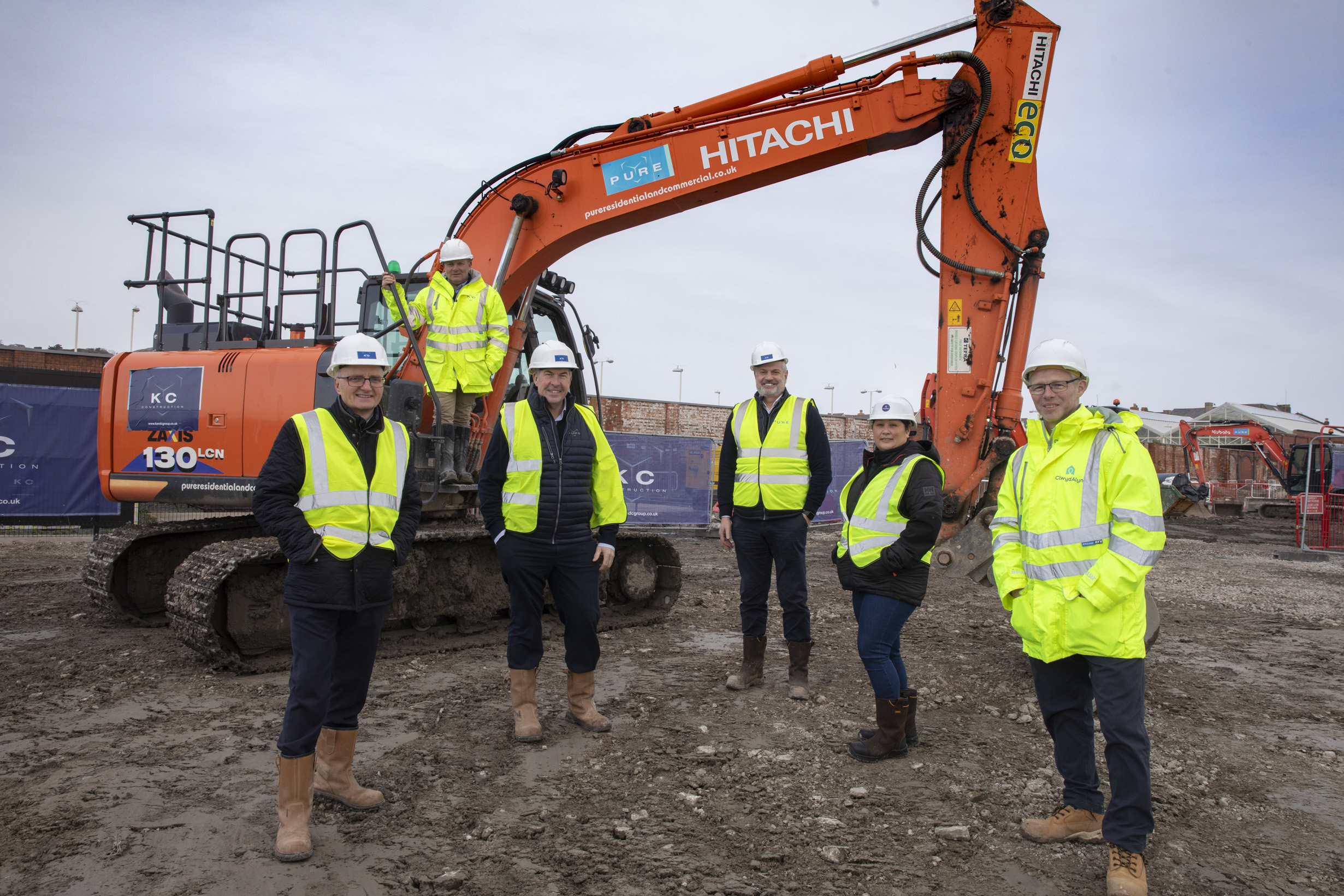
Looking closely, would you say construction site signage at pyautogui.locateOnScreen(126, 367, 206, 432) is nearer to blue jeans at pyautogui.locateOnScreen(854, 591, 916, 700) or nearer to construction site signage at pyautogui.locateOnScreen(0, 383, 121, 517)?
blue jeans at pyautogui.locateOnScreen(854, 591, 916, 700)

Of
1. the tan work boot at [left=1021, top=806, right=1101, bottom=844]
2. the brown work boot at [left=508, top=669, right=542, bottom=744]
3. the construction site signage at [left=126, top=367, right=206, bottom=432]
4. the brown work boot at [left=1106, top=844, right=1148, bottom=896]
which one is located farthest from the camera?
the construction site signage at [left=126, top=367, right=206, bottom=432]

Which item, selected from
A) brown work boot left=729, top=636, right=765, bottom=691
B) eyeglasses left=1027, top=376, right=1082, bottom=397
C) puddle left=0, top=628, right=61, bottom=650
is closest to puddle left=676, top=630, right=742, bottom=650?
brown work boot left=729, top=636, right=765, bottom=691

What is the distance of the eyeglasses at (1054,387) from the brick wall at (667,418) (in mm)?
21412

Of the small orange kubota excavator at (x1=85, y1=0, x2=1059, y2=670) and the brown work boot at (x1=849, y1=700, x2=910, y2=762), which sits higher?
the small orange kubota excavator at (x1=85, y1=0, x2=1059, y2=670)

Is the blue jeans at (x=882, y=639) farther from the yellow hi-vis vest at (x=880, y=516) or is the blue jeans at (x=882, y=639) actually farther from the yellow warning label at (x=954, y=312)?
the yellow warning label at (x=954, y=312)

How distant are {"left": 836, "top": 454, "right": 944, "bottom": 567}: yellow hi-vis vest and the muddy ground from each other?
1.02 meters

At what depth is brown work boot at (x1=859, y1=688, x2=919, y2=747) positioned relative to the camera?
167 inches

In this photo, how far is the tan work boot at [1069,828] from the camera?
3.30 meters

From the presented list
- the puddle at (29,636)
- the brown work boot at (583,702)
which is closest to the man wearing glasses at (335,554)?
Result: the brown work boot at (583,702)

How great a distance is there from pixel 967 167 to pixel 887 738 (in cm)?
376

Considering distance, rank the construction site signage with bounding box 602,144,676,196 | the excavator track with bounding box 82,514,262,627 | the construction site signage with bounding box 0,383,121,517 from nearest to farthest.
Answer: the construction site signage with bounding box 602,144,676,196 → the excavator track with bounding box 82,514,262,627 → the construction site signage with bounding box 0,383,121,517

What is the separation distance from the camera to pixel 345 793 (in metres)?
3.52

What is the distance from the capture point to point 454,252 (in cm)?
598

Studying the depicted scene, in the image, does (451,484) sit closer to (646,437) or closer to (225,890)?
(225,890)
